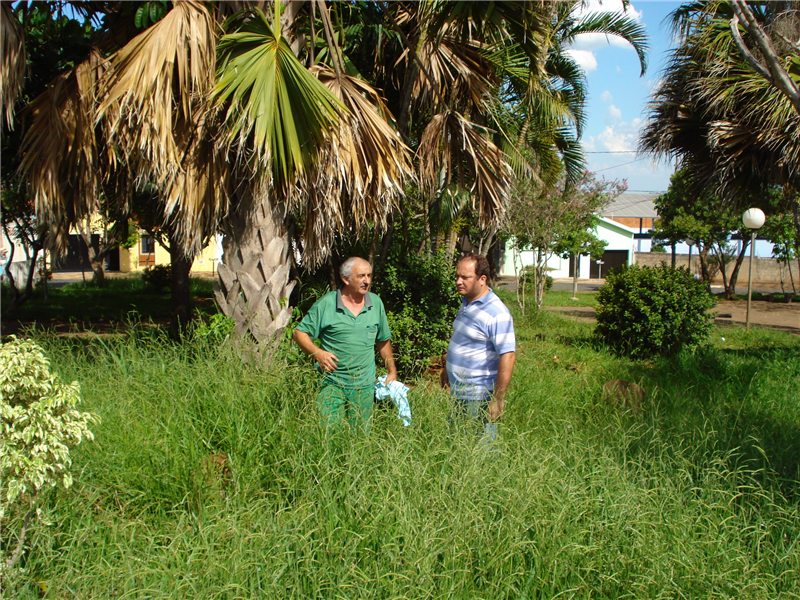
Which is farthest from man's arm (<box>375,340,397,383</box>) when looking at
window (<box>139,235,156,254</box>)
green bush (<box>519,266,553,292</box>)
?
window (<box>139,235,156,254</box>)

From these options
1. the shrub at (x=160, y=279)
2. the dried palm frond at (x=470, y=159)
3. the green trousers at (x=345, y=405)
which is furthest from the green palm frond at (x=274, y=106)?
the shrub at (x=160, y=279)

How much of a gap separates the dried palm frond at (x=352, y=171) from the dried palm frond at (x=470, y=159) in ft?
2.96

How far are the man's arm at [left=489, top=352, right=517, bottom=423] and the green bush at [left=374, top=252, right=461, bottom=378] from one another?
9.61 feet

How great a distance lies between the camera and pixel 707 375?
23.8ft

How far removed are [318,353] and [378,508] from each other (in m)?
1.50

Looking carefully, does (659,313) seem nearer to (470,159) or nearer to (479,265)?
(470,159)

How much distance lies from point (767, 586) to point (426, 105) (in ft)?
20.2

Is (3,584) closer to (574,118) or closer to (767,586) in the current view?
(767,586)

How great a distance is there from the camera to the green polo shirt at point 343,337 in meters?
4.38

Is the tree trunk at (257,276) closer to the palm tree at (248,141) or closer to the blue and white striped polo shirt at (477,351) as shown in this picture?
the palm tree at (248,141)

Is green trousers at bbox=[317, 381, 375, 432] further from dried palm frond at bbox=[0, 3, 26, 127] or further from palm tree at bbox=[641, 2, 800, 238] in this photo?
palm tree at bbox=[641, 2, 800, 238]

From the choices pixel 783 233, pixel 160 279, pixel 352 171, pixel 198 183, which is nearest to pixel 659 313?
pixel 352 171

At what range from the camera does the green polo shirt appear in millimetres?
4379

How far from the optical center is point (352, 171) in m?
5.36
